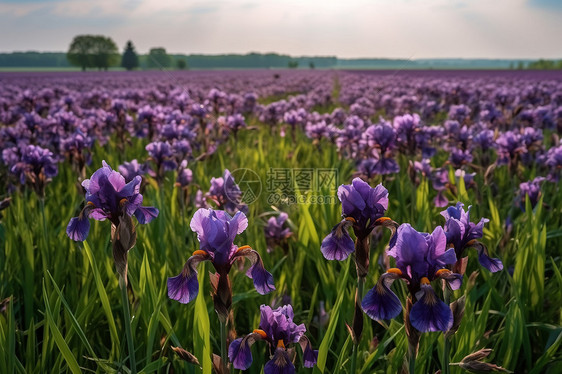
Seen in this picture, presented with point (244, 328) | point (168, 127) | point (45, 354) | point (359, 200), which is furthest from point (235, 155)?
point (359, 200)

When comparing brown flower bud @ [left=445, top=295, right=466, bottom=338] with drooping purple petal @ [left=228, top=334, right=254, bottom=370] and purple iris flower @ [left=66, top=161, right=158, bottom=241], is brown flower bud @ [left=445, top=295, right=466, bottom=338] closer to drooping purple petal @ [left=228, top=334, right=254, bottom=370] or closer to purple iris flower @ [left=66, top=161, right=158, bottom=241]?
drooping purple petal @ [left=228, top=334, right=254, bottom=370]

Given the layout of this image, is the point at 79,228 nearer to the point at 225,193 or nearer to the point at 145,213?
the point at 145,213

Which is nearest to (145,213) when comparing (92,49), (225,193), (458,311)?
(458,311)

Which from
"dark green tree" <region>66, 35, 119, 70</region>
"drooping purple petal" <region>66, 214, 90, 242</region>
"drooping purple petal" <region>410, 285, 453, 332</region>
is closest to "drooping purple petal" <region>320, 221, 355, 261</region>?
"drooping purple petal" <region>410, 285, 453, 332</region>

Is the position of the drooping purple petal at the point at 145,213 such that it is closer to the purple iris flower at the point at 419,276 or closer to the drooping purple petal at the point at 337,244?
the drooping purple petal at the point at 337,244

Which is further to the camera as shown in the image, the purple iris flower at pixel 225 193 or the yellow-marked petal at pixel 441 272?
the purple iris flower at pixel 225 193

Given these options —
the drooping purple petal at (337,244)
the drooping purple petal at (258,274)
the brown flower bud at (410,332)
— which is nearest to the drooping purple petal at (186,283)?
the drooping purple petal at (258,274)

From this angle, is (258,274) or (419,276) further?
(258,274)

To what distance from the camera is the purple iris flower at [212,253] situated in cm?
143

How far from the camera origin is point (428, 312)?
1321mm

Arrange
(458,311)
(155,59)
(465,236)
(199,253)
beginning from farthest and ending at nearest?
(155,59), (465,236), (458,311), (199,253)

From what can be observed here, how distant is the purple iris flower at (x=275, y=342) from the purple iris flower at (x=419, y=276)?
333 millimetres

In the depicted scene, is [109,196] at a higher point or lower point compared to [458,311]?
higher

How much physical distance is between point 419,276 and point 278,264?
1.64 meters
